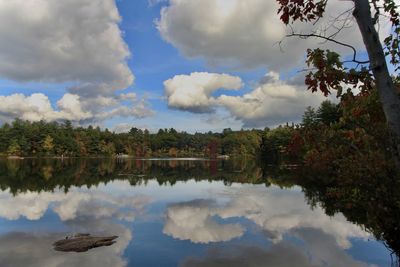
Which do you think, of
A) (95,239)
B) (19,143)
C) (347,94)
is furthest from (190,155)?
(347,94)

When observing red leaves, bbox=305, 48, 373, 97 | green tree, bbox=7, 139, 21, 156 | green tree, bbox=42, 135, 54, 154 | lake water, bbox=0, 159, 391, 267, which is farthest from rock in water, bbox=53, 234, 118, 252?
green tree, bbox=42, 135, 54, 154

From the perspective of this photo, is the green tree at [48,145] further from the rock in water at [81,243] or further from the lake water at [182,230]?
the rock in water at [81,243]

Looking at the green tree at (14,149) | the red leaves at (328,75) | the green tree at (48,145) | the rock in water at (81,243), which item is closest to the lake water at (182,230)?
the rock in water at (81,243)

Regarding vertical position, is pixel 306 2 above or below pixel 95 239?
above

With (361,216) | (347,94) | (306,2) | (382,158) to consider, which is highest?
(306,2)

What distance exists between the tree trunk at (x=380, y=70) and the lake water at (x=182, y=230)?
9.27 meters

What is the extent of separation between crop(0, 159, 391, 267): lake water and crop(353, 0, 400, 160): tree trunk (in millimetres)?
9273

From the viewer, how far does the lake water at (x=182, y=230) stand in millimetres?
12219

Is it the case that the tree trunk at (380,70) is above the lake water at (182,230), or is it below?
above

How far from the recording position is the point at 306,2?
12.2 feet

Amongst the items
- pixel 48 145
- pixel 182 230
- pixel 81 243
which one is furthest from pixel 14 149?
pixel 81 243

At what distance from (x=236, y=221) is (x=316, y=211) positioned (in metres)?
5.99

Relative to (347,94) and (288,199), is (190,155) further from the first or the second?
(347,94)

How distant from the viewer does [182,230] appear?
16.7m
